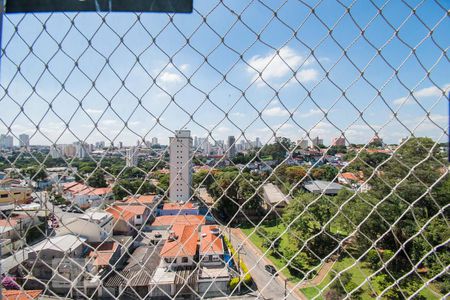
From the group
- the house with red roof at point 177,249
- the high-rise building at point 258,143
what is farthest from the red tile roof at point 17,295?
the high-rise building at point 258,143

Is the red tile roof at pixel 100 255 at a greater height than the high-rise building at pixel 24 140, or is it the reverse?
the high-rise building at pixel 24 140

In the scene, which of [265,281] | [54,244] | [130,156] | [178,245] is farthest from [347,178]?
[265,281]

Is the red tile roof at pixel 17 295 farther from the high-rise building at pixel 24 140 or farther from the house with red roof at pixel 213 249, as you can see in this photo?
the house with red roof at pixel 213 249

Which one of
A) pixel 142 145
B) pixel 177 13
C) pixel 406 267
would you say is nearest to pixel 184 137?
pixel 142 145

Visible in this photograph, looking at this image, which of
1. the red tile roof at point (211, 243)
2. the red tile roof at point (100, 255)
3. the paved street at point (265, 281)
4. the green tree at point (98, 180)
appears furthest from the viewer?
the paved street at point (265, 281)

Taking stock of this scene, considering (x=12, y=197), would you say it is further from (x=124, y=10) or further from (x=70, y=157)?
(x=124, y=10)

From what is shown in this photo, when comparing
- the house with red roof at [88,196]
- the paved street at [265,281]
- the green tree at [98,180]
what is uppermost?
the green tree at [98,180]
